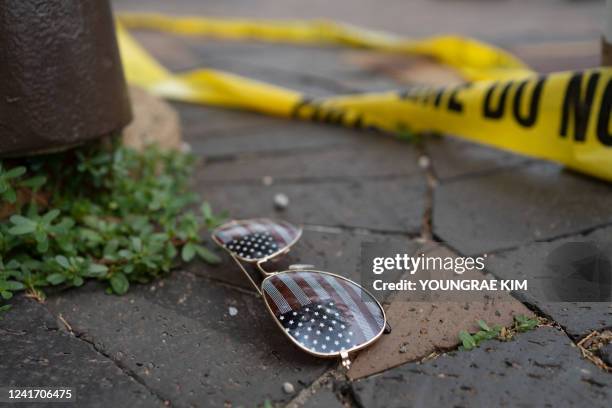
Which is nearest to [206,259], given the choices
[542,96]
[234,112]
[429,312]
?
[429,312]

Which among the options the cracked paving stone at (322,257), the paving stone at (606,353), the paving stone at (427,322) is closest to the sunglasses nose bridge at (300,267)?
the cracked paving stone at (322,257)

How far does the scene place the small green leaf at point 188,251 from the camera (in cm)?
145

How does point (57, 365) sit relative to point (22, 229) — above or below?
below

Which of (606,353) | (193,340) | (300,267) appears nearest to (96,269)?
(193,340)

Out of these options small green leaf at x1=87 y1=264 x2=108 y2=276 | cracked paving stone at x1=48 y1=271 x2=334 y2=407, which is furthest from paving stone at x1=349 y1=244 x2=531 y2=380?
small green leaf at x1=87 y1=264 x2=108 y2=276

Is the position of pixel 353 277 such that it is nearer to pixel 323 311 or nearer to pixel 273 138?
pixel 323 311

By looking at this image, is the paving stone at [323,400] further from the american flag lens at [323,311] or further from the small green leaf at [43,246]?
the small green leaf at [43,246]

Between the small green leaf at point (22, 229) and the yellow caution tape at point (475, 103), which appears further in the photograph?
the yellow caution tape at point (475, 103)

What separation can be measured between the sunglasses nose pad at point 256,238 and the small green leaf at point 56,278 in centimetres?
38

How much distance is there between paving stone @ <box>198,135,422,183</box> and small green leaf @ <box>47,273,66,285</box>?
0.81 meters

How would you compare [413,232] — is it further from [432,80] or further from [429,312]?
[432,80]

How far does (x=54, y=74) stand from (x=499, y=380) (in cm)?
129

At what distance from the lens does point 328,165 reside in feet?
7.11

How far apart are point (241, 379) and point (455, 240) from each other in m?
0.75
